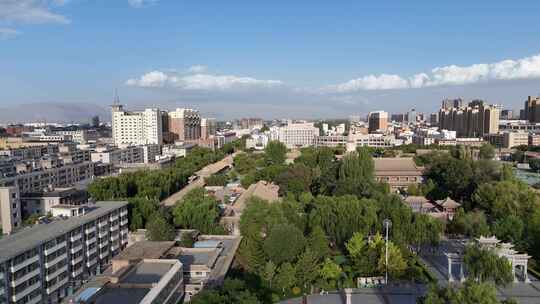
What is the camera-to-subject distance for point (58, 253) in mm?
12703

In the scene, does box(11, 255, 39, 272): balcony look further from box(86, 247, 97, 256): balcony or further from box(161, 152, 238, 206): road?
box(161, 152, 238, 206): road

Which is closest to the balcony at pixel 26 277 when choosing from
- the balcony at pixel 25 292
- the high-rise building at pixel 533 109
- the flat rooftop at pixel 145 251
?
the balcony at pixel 25 292

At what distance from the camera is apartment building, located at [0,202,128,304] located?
1095 cm

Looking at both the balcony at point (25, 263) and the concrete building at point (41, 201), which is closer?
the balcony at point (25, 263)

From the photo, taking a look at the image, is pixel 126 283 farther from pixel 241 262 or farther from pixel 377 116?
pixel 377 116

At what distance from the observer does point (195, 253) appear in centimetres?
1353

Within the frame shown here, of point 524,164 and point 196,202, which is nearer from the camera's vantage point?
point 196,202

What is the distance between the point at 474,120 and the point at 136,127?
52.7 meters

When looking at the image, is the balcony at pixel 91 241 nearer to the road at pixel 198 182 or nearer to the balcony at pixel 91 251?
the balcony at pixel 91 251

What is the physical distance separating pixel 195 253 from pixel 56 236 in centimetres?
425

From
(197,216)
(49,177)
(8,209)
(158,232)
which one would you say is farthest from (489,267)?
(49,177)

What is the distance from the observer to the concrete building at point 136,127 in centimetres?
5516

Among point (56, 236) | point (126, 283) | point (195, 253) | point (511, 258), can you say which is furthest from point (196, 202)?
point (511, 258)

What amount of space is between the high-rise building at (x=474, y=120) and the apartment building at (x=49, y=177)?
2252 inches
